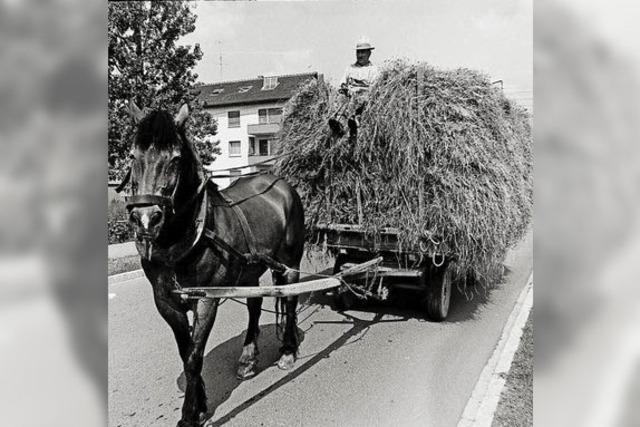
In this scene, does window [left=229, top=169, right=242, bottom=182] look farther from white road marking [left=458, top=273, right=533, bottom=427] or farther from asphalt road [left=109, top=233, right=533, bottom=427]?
white road marking [left=458, top=273, right=533, bottom=427]

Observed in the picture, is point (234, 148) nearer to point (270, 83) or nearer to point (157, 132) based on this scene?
point (270, 83)

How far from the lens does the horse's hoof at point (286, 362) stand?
345cm

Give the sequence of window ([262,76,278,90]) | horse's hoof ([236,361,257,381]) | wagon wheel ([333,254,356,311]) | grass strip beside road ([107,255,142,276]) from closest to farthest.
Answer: horse's hoof ([236,361,257,381]), window ([262,76,278,90]), wagon wheel ([333,254,356,311]), grass strip beside road ([107,255,142,276])

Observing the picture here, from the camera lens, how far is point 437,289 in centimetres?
416

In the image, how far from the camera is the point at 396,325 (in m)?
4.33

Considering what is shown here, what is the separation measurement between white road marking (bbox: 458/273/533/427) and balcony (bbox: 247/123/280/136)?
3.11 metres

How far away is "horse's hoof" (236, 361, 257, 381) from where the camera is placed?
128 inches

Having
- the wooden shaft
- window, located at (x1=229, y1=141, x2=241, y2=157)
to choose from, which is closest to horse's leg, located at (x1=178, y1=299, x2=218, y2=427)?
the wooden shaft

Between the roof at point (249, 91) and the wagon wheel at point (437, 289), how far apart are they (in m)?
2.30

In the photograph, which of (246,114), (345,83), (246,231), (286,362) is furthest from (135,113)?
(345,83)

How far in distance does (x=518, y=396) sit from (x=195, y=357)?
210 cm

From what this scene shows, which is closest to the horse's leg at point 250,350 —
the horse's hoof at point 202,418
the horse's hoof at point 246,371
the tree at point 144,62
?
the horse's hoof at point 246,371
